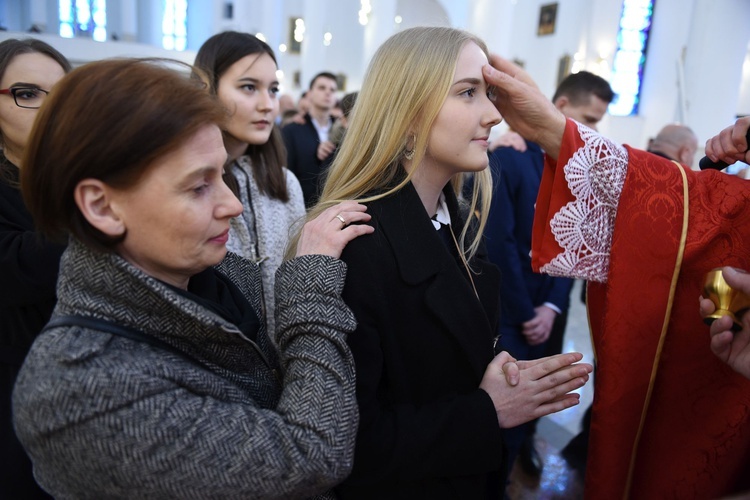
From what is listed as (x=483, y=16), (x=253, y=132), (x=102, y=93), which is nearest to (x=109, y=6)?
(x=483, y=16)

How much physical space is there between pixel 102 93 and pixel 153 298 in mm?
371

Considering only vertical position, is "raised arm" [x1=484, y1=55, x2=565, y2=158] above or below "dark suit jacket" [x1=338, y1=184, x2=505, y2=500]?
above

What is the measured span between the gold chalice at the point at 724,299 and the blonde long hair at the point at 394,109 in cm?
75

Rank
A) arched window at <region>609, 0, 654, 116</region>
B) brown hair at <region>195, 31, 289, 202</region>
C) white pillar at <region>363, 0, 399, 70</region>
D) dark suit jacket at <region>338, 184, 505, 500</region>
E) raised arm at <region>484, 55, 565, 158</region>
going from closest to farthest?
dark suit jacket at <region>338, 184, 505, 500</region> < raised arm at <region>484, 55, 565, 158</region> < brown hair at <region>195, 31, 289, 202</region> < white pillar at <region>363, 0, 399, 70</region> < arched window at <region>609, 0, 654, 116</region>

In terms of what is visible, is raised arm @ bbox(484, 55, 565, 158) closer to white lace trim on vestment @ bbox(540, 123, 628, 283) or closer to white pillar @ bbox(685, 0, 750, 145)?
white lace trim on vestment @ bbox(540, 123, 628, 283)

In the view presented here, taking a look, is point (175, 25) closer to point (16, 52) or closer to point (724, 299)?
point (16, 52)

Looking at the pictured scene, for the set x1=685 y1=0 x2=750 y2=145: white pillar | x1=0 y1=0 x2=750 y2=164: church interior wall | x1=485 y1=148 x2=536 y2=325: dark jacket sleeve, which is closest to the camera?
x1=485 y1=148 x2=536 y2=325: dark jacket sleeve

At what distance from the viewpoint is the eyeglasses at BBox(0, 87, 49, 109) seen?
1.85 meters

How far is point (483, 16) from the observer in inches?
493

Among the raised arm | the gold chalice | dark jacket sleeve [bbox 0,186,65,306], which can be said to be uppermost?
the raised arm

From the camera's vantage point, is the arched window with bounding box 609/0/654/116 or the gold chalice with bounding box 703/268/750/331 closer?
the gold chalice with bounding box 703/268/750/331

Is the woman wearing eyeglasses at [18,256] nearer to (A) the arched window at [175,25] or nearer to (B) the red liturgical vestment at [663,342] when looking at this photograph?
(B) the red liturgical vestment at [663,342]

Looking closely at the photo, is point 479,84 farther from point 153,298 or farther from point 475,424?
point 153,298

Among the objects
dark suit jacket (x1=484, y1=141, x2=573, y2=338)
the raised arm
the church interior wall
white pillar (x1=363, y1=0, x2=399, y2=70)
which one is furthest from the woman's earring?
white pillar (x1=363, y1=0, x2=399, y2=70)
